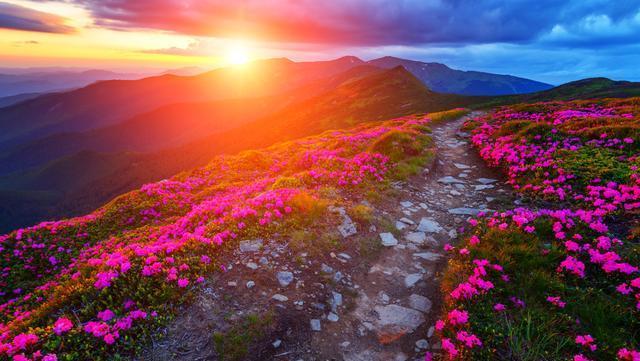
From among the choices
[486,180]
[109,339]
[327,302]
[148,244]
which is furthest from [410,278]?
[486,180]

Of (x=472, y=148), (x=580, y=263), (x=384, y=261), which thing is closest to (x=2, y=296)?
(x=384, y=261)

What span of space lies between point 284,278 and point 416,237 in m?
4.87

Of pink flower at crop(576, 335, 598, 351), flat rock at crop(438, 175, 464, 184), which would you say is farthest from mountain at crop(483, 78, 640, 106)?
pink flower at crop(576, 335, 598, 351)

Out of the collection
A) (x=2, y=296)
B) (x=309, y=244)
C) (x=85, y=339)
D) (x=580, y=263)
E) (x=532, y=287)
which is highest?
(x=580, y=263)

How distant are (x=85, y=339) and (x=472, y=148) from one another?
2150 cm

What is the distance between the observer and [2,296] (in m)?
13.1

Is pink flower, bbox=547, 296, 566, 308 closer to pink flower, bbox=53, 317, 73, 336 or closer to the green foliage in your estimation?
the green foliage

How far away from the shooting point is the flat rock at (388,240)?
33.9 feet

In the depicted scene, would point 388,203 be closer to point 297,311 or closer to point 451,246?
point 451,246

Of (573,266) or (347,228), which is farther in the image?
(347,228)

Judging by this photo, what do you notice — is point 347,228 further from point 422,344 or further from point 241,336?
point 241,336

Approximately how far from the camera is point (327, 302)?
310 inches

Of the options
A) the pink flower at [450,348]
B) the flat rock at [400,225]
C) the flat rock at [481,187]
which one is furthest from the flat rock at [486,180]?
the pink flower at [450,348]

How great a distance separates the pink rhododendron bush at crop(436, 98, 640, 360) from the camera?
5934 millimetres
